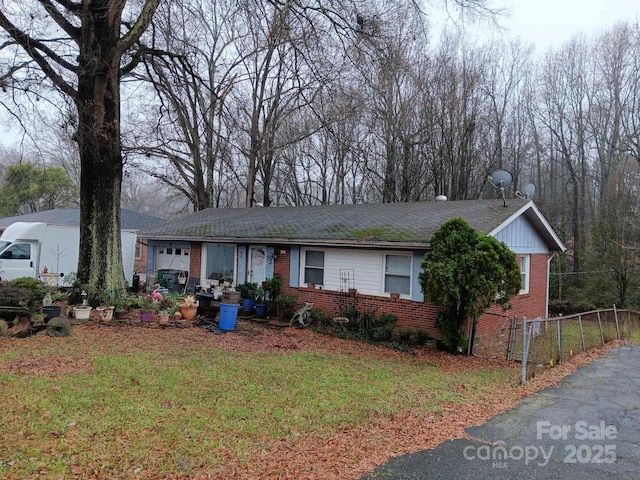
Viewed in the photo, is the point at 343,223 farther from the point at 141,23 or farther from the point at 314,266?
the point at 141,23

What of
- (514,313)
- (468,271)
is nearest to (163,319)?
(468,271)

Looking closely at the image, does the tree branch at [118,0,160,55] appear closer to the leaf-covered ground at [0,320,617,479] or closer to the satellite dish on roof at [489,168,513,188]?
the leaf-covered ground at [0,320,617,479]

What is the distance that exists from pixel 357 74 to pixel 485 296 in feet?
20.1

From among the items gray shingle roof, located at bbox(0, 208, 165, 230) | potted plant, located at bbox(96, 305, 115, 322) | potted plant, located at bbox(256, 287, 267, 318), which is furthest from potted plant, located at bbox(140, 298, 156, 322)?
gray shingle roof, located at bbox(0, 208, 165, 230)

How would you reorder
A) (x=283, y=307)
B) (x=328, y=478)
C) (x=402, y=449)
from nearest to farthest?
(x=328, y=478) → (x=402, y=449) → (x=283, y=307)

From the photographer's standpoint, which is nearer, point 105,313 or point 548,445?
point 548,445

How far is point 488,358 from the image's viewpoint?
9.73 meters

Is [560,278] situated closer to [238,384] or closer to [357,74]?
[357,74]

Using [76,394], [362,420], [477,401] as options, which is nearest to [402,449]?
[362,420]

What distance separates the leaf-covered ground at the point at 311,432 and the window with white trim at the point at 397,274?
1809mm

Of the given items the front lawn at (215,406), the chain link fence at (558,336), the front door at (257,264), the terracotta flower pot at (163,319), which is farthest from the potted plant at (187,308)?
the chain link fence at (558,336)

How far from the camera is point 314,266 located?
12.9 m

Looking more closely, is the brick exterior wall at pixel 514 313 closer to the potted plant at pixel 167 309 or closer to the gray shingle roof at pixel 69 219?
the potted plant at pixel 167 309

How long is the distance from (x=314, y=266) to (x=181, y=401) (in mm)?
7828
